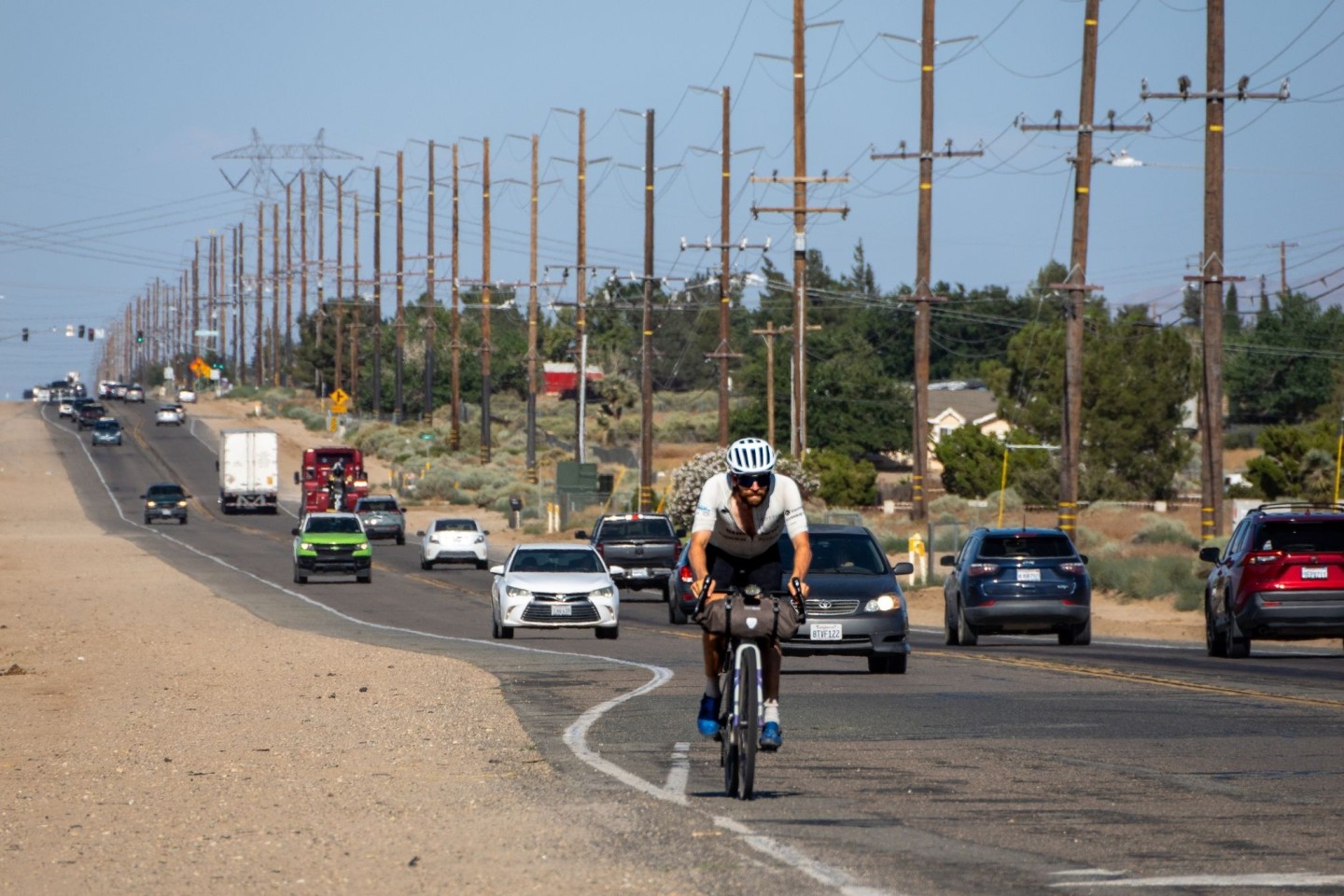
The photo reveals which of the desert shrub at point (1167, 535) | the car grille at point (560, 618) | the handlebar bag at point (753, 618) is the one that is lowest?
the car grille at point (560, 618)

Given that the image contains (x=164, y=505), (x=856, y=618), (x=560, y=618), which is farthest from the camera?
(x=164, y=505)

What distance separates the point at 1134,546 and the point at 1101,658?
101 feet

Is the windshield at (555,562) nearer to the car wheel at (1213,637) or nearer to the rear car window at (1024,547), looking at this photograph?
the rear car window at (1024,547)

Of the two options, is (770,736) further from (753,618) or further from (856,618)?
(856,618)

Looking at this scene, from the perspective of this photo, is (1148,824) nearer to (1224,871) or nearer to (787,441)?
(1224,871)

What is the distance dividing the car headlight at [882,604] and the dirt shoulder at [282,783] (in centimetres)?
409

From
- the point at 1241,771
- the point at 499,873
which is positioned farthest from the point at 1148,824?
the point at 499,873

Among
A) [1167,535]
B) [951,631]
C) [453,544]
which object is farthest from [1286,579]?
[453,544]

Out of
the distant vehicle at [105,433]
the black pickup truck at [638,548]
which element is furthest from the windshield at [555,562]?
the distant vehicle at [105,433]

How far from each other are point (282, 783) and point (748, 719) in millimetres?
3406

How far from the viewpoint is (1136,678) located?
67.1 ft

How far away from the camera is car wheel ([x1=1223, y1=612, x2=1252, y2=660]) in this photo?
24.3 m

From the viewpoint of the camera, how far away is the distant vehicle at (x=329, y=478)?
78.1 m

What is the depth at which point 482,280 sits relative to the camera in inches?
3460
